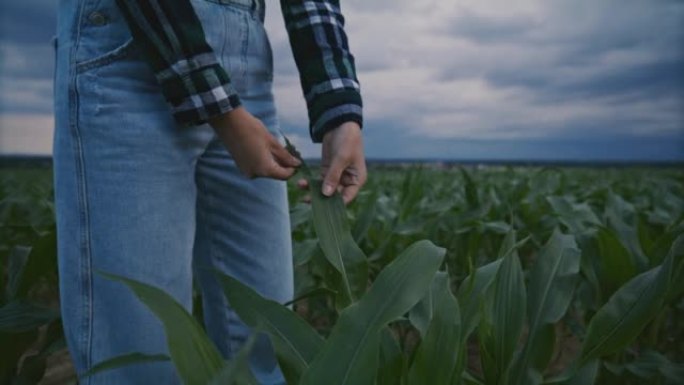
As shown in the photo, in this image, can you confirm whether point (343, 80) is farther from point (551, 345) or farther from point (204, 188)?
point (551, 345)

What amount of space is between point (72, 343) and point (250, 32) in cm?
51

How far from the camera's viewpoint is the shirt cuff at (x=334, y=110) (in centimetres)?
85

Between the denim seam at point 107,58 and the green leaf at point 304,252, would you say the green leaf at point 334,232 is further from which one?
the green leaf at point 304,252

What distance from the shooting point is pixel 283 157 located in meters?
0.74

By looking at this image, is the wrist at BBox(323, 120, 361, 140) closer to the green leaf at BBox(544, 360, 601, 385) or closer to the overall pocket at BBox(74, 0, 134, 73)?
the overall pocket at BBox(74, 0, 134, 73)

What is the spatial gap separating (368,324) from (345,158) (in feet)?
1.09

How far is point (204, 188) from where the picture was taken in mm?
939

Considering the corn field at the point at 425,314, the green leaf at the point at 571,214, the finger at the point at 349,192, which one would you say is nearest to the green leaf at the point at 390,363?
the corn field at the point at 425,314

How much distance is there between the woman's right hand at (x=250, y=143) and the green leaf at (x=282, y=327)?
157mm

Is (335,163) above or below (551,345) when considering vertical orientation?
above

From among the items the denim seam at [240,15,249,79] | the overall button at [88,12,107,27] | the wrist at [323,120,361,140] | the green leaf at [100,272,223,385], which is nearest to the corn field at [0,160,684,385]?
the green leaf at [100,272,223,385]

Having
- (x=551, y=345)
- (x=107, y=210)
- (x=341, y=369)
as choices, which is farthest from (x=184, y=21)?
(x=551, y=345)

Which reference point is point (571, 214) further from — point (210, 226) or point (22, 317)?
point (22, 317)

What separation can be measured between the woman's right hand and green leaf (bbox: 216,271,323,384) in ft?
0.51
